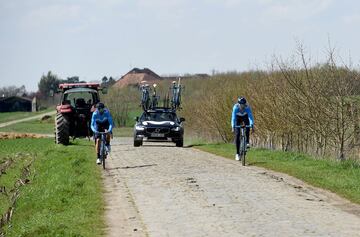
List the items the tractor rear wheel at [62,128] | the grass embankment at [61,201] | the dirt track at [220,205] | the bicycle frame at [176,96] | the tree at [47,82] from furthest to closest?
the tree at [47,82] < the bicycle frame at [176,96] < the tractor rear wheel at [62,128] < the grass embankment at [61,201] < the dirt track at [220,205]

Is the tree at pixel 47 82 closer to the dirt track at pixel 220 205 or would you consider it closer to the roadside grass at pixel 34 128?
the roadside grass at pixel 34 128

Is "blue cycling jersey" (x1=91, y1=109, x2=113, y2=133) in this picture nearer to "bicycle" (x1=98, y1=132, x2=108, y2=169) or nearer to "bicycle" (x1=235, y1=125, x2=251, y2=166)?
"bicycle" (x1=98, y1=132, x2=108, y2=169)

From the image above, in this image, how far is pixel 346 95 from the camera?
2192cm

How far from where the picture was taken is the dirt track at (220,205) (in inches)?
371

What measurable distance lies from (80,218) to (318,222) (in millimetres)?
3538

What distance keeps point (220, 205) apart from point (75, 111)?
20.5 meters

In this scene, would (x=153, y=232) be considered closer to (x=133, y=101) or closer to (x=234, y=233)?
(x=234, y=233)

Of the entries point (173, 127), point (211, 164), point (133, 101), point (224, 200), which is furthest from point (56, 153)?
point (133, 101)

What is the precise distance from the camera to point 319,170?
17141mm

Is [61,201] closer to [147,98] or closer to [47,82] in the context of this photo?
[147,98]

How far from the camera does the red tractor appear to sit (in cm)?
3083

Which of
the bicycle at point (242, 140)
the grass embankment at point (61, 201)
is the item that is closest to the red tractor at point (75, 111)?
the grass embankment at point (61, 201)

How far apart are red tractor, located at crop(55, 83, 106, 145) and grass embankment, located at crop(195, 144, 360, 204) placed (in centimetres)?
977

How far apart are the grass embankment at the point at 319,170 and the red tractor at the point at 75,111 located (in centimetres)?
977
